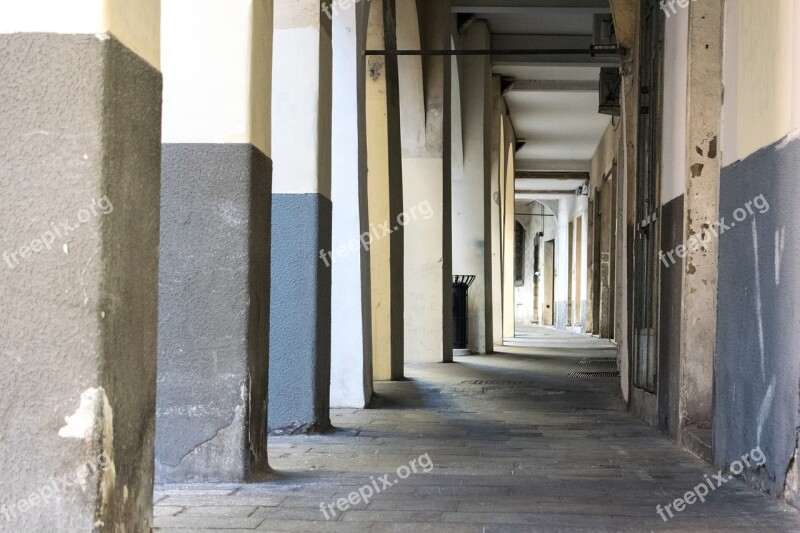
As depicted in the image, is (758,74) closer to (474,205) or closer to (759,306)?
(759,306)

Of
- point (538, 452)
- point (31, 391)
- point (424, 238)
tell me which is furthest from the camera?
point (424, 238)

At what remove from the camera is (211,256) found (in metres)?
4.74

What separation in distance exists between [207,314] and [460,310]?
1114 cm

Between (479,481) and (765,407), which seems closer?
(765,407)

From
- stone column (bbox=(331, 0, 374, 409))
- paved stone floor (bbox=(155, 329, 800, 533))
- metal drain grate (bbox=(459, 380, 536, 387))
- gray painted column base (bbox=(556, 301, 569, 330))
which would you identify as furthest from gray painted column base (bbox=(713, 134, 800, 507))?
gray painted column base (bbox=(556, 301, 569, 330))

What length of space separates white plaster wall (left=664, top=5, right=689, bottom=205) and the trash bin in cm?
877

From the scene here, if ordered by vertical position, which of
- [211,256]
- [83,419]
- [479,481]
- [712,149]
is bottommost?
[479,481]

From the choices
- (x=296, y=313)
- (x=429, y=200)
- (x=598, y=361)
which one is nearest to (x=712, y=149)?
(x=296, y=313)

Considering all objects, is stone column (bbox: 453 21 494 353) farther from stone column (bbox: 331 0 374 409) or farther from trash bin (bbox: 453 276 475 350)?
stone column (bbox: 331 0 374 409)

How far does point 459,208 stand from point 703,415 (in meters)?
10.2

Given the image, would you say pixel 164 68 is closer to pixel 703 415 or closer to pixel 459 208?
pixel 703 415

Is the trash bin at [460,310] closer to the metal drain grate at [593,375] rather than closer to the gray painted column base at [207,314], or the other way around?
the metal drain grate at [593,375]

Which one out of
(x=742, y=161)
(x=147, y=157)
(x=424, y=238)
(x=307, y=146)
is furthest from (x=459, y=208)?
(x=147, y=157)

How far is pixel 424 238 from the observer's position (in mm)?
13297
